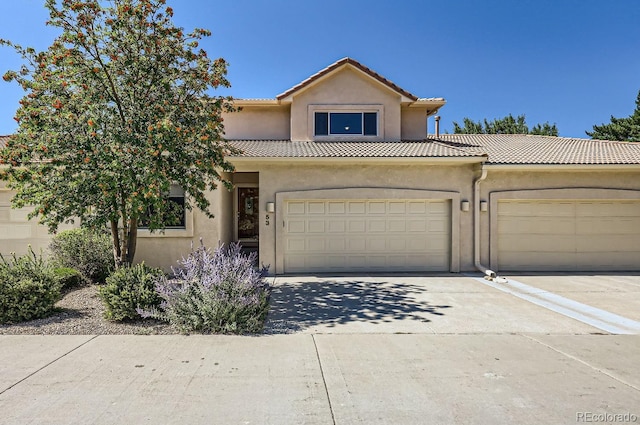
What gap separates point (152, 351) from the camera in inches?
195

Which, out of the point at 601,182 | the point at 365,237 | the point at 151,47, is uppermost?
the point at 151,47

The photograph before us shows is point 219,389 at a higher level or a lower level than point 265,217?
lower

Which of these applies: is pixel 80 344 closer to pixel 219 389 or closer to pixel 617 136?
pixel 219 389

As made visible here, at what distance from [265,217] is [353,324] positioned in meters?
5.51

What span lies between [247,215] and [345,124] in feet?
16.8

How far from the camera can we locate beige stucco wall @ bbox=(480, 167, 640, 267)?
11258mm

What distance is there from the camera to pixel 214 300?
5793 mm

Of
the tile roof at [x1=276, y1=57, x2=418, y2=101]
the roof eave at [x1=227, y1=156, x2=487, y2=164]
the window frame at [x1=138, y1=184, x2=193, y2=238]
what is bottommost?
the window frame at [x1=138, y1=184, x2=193, y2=238]

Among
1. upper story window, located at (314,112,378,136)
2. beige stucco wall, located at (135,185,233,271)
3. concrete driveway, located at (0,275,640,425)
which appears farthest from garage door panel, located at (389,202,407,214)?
beige stucco wall, located at (135,185,233,271)

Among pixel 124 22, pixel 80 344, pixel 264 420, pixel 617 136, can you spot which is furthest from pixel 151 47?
pixel 617 136

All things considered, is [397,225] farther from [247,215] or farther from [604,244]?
[604,244]

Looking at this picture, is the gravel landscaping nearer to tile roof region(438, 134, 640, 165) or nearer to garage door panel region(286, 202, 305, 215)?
garage door panel region(286, 202, 305, 215)

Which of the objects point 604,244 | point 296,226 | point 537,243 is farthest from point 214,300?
point 604,244

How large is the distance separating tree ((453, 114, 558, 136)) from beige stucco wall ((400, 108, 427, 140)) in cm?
2973
